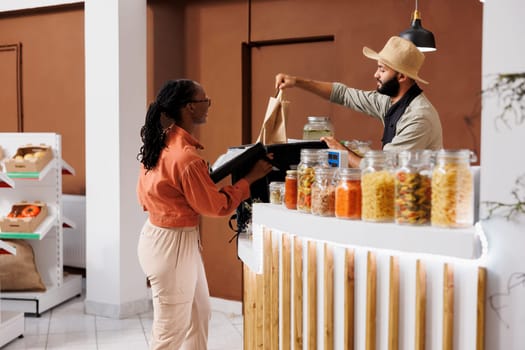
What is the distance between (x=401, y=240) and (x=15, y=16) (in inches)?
216

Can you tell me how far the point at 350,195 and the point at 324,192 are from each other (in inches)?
5.3

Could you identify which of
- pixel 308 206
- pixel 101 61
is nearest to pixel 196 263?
pixel 308 206

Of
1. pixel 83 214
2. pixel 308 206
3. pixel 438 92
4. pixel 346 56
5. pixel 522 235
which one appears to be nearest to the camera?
pixel 522 235

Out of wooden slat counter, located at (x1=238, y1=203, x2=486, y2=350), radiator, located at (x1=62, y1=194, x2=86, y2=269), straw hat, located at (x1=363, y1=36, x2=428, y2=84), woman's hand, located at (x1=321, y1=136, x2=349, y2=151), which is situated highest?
straw hat, located at (x1=363, y1=36, x2=428, y2=84)

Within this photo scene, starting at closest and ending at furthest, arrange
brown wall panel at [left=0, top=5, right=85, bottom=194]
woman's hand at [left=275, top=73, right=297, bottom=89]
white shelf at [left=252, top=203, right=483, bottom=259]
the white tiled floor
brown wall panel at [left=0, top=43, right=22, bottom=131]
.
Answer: white shelf at [left=252, top=203, right=483, bottom=259] < woman's hand at [left=275, top=73, right=297, bottom=89] < the white tiled floor < brown wall panel at [left=0, top=5, right=85, bottom=194] < brown wall panel at [left=0, top=43, right=22, bottom=131]

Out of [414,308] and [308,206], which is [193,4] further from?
[414,308]

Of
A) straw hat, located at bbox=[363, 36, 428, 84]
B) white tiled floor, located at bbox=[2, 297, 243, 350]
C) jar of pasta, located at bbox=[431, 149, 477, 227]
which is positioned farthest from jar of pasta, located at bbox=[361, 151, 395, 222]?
white tiled floor, located at bbox=[2, 297, 243, 350]

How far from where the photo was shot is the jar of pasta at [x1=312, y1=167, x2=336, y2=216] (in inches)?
87.1

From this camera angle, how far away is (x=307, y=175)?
236cm

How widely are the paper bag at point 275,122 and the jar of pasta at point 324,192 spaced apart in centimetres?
79

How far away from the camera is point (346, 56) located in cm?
467

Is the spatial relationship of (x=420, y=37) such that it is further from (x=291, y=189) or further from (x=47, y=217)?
(x=47, y=217)

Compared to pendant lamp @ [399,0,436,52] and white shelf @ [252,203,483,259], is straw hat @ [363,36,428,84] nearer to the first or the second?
pendant lamp @ [399,0,436,52]

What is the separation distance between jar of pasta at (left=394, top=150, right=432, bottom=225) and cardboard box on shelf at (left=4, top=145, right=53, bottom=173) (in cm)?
387
